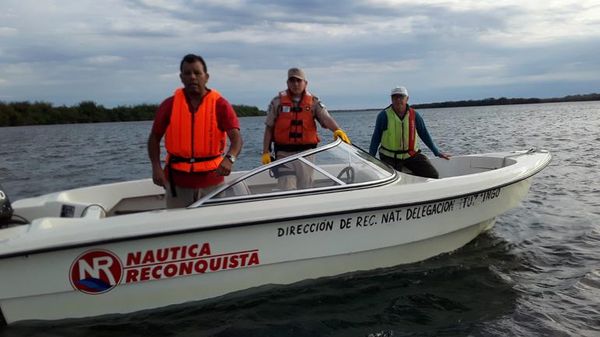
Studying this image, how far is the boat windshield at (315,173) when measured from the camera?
4.25 metres

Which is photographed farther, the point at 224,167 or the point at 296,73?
the point at 296,73

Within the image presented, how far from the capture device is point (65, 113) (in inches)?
2303

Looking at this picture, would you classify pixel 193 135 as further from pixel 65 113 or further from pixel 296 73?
pixel 65 113

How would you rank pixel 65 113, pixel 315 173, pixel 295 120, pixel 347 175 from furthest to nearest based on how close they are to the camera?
pixel 65 113 → pixel 295 120 → pixel 347 175 → pixel 315 173

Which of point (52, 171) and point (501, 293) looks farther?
point (52, 171)

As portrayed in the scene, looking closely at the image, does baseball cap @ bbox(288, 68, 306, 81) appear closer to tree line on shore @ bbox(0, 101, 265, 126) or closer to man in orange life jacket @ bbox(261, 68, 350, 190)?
man in orange life jacket @ bbox(261, 68, 350, 190)

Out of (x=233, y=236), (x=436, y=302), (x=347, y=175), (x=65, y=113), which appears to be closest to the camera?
(x=233, y=236)

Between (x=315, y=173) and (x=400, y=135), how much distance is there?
70.7 inches

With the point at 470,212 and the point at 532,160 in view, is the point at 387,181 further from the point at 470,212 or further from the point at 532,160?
the point at 532,160

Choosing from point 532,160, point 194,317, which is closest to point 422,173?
point 532,160

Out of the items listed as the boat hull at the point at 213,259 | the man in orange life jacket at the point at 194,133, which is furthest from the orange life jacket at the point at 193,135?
the boat hull at the point at 213,259

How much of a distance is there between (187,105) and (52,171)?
12.4 meters

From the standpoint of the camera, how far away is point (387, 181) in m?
4.80

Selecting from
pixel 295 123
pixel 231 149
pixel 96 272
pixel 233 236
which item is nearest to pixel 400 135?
pixel 295 123
